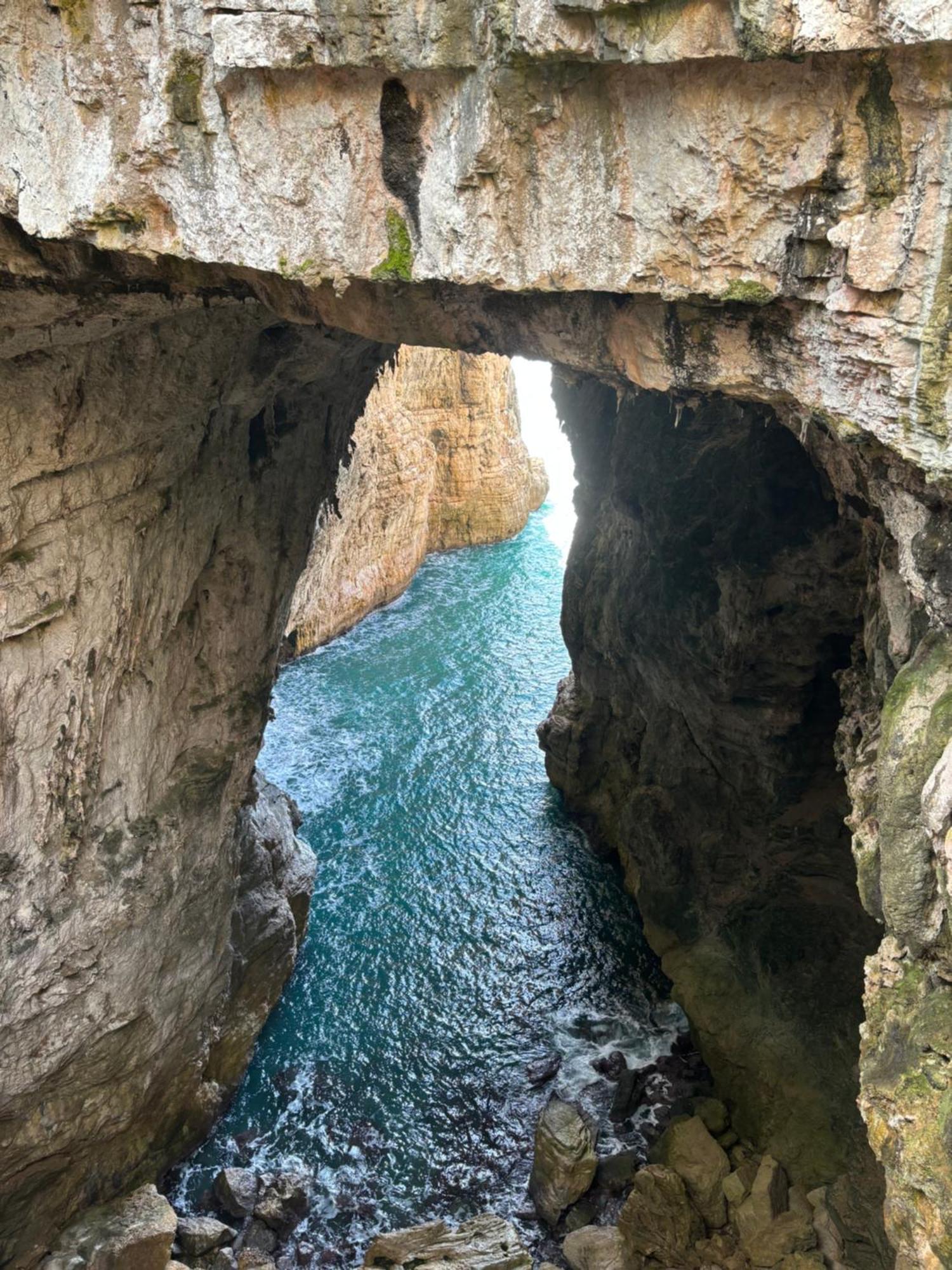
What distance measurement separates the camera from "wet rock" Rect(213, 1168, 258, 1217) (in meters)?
11.0

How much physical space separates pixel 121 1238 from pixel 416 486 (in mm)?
20986

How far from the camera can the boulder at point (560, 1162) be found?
11.2 m

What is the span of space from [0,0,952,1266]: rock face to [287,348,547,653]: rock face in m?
9.94

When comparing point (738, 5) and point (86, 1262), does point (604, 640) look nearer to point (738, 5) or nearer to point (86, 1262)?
point (86, 1262)

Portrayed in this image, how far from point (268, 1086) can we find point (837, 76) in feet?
39.9

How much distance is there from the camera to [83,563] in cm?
896

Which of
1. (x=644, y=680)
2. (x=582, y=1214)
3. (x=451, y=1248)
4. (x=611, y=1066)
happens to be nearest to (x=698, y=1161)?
(x=582, y=1214)

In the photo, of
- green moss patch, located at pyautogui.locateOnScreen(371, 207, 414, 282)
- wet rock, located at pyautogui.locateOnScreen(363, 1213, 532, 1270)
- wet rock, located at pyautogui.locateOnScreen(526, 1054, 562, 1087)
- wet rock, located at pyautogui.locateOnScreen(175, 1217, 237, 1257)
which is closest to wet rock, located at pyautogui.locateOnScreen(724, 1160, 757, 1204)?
wet rock, located at pyautogui.locateOnScreen(363, 1213, 532, 1270)

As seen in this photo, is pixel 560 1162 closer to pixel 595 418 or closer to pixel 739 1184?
pixel 739 1184

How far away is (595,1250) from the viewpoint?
33.9 feet

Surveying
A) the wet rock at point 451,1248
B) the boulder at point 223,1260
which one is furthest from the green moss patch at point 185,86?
the boulder at point 223,1260

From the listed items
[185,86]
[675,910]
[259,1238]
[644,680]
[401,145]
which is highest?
[185,86]

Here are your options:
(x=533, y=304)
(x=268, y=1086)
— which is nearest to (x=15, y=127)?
(x=533, y=304)

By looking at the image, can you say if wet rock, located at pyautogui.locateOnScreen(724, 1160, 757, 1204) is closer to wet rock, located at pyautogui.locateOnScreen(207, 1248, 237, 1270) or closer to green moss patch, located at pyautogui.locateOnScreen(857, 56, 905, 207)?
wet rock, located at pyautogui.locateOnScreen(207, 1248, 237, 1270)
